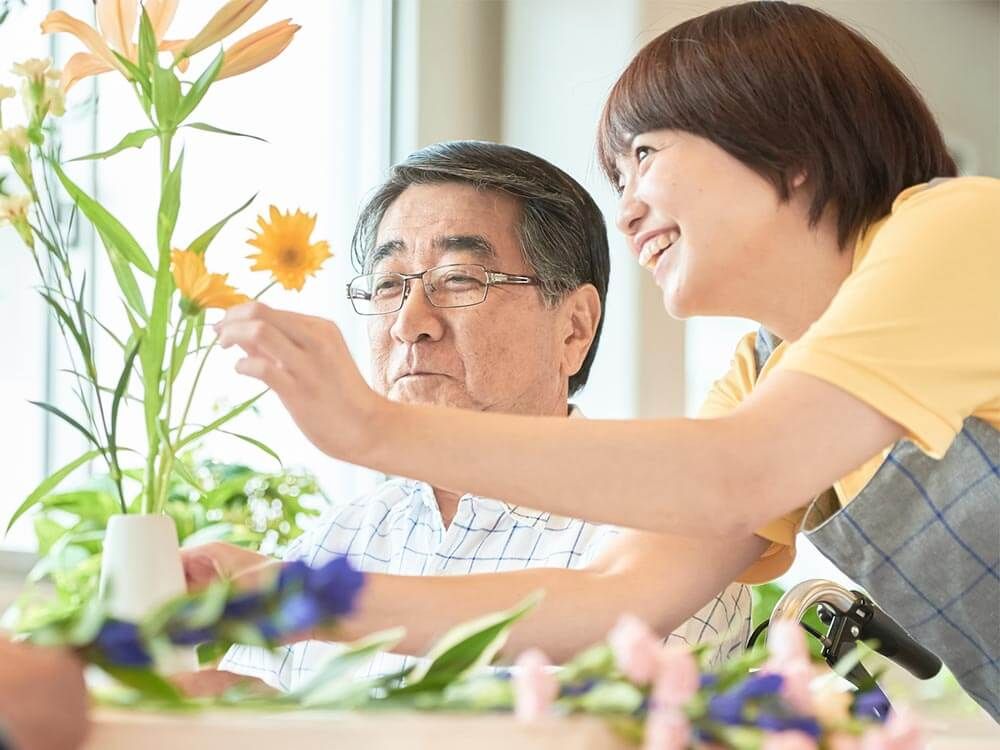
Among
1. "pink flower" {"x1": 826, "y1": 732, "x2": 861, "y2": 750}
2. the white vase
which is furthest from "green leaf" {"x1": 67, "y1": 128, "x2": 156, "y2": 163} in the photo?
"pink flower" {"x1": 826, "y1": 732, "x2": 861, "y2": 750}

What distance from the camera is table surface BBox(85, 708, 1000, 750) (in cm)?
57

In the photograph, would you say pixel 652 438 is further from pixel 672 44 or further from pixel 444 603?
pixel 672 44

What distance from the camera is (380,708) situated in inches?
24.3

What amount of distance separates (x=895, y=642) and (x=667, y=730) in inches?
35.6

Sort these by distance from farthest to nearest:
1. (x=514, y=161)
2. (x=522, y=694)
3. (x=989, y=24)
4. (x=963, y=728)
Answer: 1. (x=989, y=24)
2. (x=963, y=728)
3. (x=514, y=161)
4. (x=522, y=694)

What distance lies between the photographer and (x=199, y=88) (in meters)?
1.09

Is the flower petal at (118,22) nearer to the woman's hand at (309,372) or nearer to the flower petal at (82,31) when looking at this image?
the flower petal at (82,31)

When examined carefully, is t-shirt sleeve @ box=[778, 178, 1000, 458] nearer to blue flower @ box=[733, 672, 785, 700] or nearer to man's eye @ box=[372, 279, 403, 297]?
blue flower @ box=[733, 672, 785, 700]

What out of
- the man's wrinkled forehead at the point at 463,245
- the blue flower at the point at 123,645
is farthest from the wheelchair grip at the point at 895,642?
the blue flower at the point at 123,645

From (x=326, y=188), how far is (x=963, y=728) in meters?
2.20

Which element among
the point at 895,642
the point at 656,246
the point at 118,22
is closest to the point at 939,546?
the point at 895,642

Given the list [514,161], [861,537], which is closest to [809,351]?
[861,537]

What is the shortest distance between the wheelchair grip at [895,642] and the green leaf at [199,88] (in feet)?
2.74

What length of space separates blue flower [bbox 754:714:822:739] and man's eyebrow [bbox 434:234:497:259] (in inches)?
48.6
